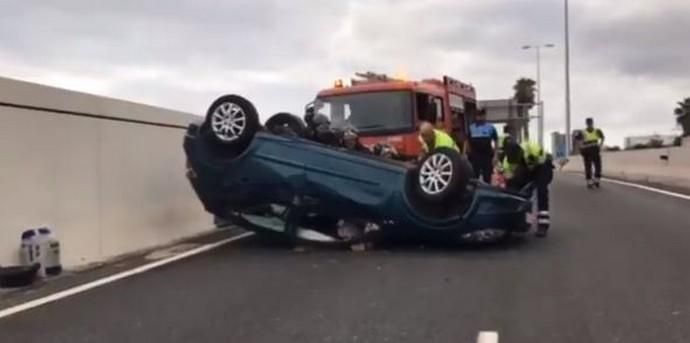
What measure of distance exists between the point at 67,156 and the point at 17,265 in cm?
148

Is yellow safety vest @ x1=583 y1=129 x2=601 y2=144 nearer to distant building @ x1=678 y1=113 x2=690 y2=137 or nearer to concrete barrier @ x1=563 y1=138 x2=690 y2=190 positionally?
concrete barrier @ x1=563 y1=138 x2=690 y2=190

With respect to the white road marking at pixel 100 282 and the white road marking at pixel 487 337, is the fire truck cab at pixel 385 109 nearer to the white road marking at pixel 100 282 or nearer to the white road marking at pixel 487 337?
the white road marking at pixel 100 282

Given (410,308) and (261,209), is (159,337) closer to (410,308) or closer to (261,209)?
(410,308)

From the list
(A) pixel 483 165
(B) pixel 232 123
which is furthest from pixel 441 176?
(A) pixel 483 165

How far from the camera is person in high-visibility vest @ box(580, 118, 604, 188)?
70.7 feet

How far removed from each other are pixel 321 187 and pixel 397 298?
3.24 metres

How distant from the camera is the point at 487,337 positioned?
6.08m

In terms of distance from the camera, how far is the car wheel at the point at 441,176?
10133mm

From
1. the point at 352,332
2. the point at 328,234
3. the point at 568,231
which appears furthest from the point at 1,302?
the point at 568,231

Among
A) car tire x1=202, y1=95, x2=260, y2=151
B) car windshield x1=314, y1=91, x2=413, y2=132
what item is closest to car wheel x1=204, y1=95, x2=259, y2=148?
car tire x1=202, y1=95, x2=260, y2=151

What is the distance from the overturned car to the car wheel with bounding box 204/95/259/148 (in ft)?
0.04

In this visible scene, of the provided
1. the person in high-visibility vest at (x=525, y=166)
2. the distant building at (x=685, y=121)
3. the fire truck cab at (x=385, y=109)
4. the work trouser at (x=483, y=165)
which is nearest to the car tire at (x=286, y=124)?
the person in high-visibility vest at (x=525, y=166)

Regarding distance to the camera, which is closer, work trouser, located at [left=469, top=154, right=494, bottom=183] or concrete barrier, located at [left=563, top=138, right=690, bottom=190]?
work trouser, located at [left=469, top=154, right=494, bottom=183]

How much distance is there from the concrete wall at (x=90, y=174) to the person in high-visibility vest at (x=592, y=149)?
11379 mm
